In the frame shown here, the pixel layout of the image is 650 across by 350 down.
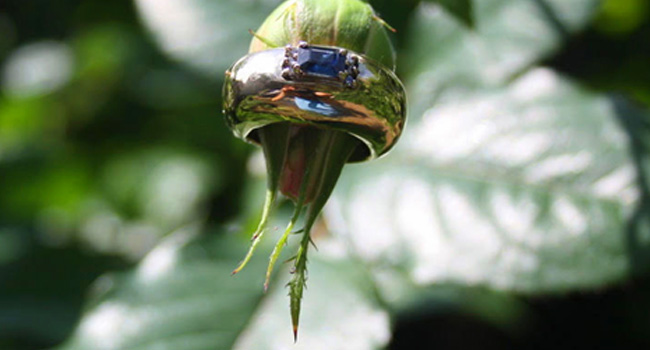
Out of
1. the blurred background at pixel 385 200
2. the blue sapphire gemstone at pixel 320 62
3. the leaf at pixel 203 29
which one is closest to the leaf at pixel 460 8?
the blurred background at pixel 385 200

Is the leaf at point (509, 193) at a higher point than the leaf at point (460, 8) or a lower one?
lower

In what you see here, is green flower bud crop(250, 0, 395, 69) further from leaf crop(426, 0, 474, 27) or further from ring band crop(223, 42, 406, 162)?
leaf crop(426, 0, 474, 27)

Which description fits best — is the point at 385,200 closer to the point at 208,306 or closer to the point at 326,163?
the point at 208,306

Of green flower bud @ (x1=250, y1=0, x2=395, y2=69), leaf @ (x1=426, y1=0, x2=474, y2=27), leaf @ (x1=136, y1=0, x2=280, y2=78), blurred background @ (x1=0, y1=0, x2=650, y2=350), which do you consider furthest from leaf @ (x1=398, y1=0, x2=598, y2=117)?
green flower bud @ (x1=250, y1=0, x2=395, y2=69)

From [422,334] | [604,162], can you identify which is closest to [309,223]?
[604,162]

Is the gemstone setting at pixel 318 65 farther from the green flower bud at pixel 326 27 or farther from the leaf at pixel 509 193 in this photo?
the leaf at pixel 509 193

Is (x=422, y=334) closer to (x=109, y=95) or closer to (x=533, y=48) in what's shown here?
(x=533, y=48)
